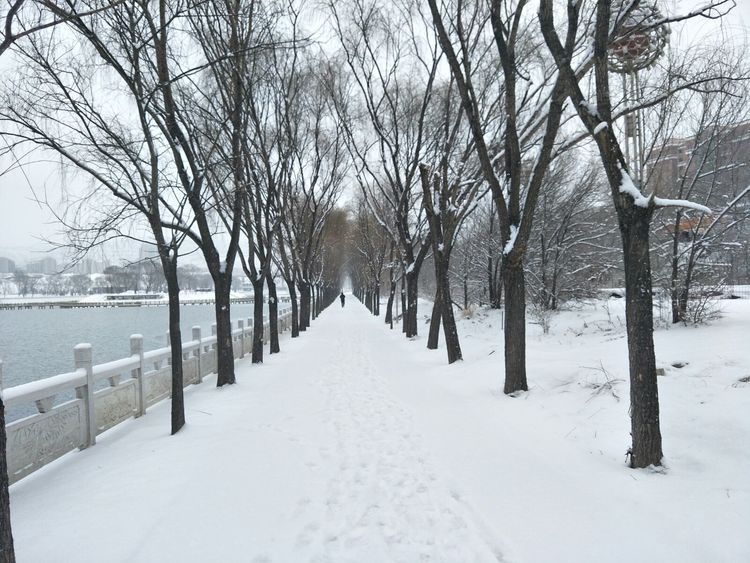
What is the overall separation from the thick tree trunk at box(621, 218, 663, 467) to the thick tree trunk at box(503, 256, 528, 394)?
3.03 m

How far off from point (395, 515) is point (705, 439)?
3055 mm

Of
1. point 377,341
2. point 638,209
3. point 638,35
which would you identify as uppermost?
point 638,35

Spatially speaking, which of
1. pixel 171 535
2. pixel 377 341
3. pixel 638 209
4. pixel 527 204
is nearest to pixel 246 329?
pixel 377 341

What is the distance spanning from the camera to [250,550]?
10.0 feet

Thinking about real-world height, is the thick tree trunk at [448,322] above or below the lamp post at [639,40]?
below

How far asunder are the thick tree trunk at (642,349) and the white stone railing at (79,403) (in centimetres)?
588

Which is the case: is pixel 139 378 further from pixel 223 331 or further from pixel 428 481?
pixel 428 481

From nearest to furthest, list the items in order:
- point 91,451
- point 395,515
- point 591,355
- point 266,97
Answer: point 395,515 → point 91,451 → point 591,355 → point 266,97

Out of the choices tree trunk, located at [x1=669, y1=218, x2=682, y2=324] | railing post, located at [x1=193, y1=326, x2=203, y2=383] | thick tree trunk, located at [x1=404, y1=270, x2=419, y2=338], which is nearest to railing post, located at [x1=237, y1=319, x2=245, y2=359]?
railing post, located at [x1=193, y1=326, x2=203, y2=383]

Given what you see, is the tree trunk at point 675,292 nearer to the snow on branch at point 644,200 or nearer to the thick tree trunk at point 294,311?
the snow on branch at point 644,200

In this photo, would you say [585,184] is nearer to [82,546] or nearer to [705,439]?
[705,439]

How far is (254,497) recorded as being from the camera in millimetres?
3887

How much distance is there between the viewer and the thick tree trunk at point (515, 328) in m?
7.04

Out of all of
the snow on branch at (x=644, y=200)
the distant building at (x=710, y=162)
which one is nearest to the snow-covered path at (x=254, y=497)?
the snow on branch at (x=644, y=200)
